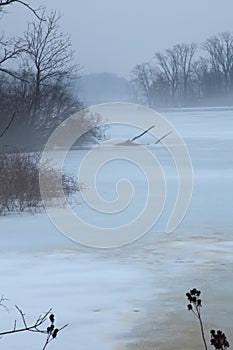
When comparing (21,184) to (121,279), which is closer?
(121,279)

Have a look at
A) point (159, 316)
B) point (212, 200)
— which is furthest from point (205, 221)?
point (159, 316)

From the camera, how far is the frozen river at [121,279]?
6207 millimetres

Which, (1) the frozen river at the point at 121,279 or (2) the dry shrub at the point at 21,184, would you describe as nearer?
(1) the frozen river at the point at 121,279

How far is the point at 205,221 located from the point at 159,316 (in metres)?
5.57

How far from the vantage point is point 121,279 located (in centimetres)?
813

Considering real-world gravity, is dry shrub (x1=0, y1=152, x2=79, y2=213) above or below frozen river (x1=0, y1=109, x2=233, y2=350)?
above

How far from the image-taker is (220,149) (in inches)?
1172

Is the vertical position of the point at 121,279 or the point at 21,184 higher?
the point at 21,184

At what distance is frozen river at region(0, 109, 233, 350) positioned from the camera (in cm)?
621

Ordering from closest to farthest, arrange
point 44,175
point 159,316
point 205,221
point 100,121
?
1. point 159,316
2. point 205,221
3. point 44,175
4. point 100,121

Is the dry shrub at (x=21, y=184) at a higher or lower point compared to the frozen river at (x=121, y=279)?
higher

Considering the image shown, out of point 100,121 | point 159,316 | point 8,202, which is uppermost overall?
point 100,121

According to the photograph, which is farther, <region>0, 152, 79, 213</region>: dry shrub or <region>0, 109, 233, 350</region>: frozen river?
<region>0, 152, 79, 213</region>: dry shrub

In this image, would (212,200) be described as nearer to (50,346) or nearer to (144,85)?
(50,346)
